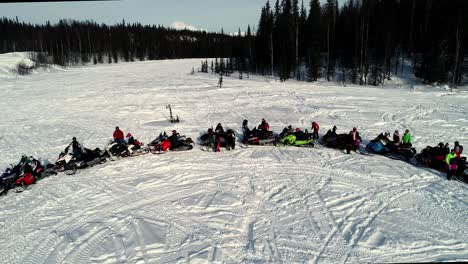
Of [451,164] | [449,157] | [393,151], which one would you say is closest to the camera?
[451,164]

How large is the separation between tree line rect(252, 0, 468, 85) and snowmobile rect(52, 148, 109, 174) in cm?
3268

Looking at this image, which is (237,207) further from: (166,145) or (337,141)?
(337,141)

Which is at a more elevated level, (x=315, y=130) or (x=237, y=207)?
(x=315, y=130)

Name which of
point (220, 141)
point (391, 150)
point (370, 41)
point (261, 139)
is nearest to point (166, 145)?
point (220, 141)

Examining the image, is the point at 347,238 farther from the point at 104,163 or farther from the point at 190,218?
the point at 104,163

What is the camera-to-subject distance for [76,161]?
11.7 m

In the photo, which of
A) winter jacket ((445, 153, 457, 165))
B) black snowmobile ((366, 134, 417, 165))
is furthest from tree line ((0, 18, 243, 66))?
winter jacket ((445, 153, 457, 165))

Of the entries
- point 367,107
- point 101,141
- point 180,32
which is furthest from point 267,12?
point 180,32

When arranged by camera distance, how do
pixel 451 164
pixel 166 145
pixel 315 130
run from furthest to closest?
1. pixel 315 130
2. pixel 166 145
3. pixel 451 164

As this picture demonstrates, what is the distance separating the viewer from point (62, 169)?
37.7 feet

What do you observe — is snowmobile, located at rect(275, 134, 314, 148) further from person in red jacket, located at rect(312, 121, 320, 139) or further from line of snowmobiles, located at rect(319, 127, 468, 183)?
person in red jacket, located at rect(312, 121, 320, 139)

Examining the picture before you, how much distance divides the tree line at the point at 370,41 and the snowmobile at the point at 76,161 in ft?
107

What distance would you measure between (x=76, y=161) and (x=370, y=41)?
41483 millimetres

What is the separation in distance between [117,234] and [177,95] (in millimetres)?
21588
